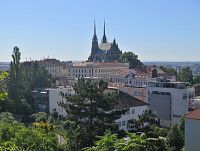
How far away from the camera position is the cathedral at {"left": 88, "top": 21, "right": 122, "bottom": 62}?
111 meters

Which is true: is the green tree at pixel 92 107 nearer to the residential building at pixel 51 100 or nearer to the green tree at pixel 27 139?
the green tree at pixel 27 139

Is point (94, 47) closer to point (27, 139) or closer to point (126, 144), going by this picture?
point (27, 139)

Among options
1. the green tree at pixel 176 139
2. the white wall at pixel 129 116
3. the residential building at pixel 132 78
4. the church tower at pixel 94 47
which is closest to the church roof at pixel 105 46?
the church tower at pixel 94 47

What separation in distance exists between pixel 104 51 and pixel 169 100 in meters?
76.5

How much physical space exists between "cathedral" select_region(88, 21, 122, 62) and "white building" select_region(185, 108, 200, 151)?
92.1m

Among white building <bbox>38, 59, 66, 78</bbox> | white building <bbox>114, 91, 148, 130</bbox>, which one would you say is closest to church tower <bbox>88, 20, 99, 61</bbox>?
white building <bbox>38, 59, 66, 78</bbox>

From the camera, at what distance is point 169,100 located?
3950cm

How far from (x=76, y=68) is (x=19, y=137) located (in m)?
76.7

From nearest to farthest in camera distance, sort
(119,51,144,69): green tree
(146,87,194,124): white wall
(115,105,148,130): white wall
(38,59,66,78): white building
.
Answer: (115,105,148,130): white wall → (146,87,194,124): white wall → (38,59,66,78): white building → (119,51,144,69): green tree

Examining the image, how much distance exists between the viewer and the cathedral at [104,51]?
366ft

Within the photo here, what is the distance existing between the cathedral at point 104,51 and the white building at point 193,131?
302ft

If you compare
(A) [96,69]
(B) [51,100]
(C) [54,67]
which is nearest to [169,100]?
(B) [51,100]

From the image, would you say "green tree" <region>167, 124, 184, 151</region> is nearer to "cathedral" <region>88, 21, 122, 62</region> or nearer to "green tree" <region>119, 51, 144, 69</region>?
"green tree" <region>119, 51, 144, 69</region>

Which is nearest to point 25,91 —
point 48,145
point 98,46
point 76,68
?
point 48,145
